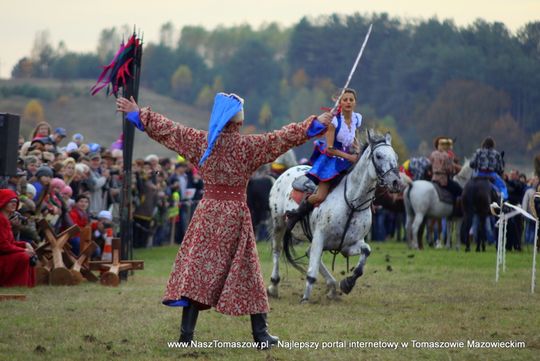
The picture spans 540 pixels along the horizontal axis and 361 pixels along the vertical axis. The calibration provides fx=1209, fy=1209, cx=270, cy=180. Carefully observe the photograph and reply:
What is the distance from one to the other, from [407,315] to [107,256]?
6.28m

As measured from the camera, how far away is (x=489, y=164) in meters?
25.3

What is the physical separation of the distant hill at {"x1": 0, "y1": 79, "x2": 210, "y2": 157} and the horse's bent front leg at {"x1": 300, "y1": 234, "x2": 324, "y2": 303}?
76.1 metres

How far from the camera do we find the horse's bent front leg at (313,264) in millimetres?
14172

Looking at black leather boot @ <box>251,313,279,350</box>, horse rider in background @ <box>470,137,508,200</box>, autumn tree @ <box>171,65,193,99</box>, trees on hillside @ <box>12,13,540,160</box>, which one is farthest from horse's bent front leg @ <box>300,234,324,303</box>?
autumn tree @ <box>171,65,193,99</box>

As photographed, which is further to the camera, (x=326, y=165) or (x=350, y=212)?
(x=326, y=165)

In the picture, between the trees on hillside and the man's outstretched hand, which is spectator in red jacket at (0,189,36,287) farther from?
the trees on hillside

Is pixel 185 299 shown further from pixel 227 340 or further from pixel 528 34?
pixel 528 34

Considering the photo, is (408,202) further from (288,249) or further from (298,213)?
(298,213)

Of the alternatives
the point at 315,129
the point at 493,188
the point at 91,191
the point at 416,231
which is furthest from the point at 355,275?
the point at 416,231

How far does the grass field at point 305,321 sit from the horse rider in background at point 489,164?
7.22 metres

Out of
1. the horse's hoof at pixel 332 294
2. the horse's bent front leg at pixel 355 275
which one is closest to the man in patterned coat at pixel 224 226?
the horse's bent front leg at pixel 355 275

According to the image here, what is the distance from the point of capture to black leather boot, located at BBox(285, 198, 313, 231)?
14709mm

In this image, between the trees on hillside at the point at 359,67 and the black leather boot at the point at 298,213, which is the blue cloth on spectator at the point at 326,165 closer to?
the black leather boot at the point at 298,213

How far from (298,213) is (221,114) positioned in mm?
4704
